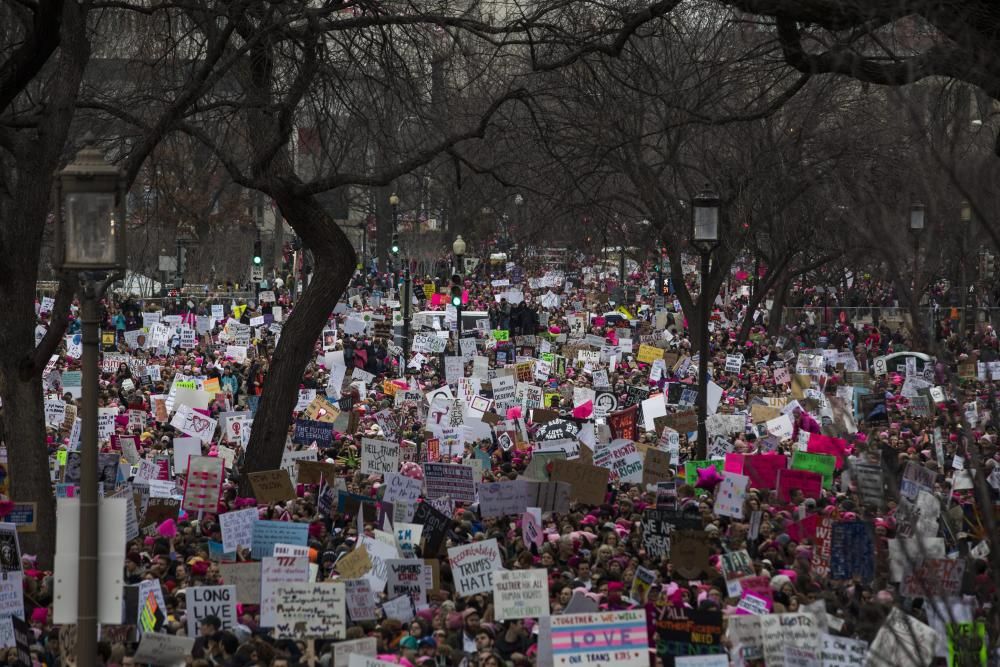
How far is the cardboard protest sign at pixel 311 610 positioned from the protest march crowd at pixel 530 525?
0.7 inches

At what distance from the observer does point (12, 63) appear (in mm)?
13305

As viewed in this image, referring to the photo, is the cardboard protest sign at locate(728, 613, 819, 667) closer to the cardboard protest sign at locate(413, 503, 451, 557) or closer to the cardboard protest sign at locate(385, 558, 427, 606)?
the cardboard protest sign at locate(385, 558, 427, 606)

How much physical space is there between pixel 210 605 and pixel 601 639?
3143 mm

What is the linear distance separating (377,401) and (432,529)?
12022 mm

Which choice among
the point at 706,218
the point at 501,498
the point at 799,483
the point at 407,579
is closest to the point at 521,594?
the point at 407,579

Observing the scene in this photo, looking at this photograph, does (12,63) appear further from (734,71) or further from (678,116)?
(678,116)

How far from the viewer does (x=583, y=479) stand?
52.6 feet

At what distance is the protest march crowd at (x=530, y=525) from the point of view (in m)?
9.56

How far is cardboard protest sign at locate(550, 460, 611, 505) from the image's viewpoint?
52.2ft

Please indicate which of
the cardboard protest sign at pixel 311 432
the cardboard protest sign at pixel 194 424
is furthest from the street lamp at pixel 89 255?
the cardboard protest sign at pixel 311 432

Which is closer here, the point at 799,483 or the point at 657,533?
the point at 657,533

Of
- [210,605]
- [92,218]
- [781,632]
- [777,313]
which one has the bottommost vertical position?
[781,632]

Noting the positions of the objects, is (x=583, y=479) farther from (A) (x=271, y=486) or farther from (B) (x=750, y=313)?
(B) (x=750, y=313)

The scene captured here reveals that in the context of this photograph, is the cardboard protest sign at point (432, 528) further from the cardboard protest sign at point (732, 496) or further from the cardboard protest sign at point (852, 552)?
the cardboard protest sign at point (852, 552)
